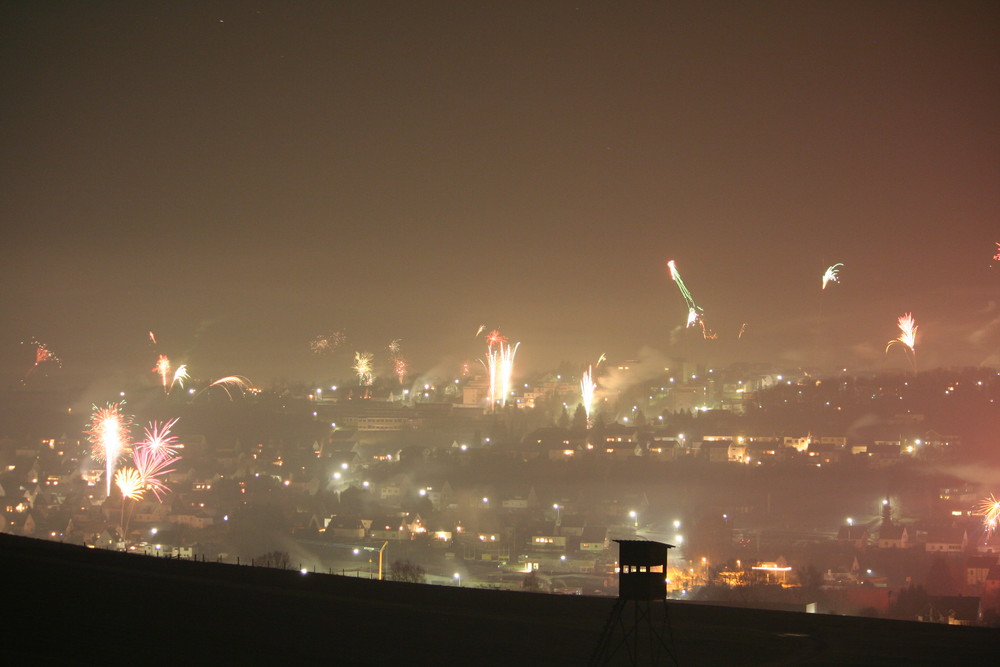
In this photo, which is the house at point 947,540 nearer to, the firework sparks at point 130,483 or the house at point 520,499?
the house at point 520,499

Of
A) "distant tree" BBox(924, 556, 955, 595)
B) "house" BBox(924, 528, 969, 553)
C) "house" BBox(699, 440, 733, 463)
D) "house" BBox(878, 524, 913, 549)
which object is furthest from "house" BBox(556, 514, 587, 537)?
"house" BBox(699, 440, 733, 463)

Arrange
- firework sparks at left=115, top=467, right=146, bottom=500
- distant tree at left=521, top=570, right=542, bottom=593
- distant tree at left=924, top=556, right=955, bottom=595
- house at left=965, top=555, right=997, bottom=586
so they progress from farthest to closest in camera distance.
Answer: firework sparks at left=115, top=467, right=146, bottom=500 < house at left=965, top=555, right=997, bottom=586 < distant tree at left=924, top=556, right=955, bottom=595 < distant tree at left=521, top=570, right=542, bottom=593

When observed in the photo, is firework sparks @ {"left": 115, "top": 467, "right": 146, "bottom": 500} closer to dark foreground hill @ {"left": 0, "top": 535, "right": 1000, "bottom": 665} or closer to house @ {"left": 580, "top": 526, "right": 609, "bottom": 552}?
house @ {"left": 580, "top": 526, "right": 609, "bottom": 552}

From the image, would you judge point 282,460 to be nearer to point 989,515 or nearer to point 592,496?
point 592,496

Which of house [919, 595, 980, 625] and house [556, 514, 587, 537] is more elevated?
house [556, 514, 587, 537]

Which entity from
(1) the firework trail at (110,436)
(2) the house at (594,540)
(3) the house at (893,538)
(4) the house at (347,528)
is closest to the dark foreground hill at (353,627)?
(2) the house at (594,540)

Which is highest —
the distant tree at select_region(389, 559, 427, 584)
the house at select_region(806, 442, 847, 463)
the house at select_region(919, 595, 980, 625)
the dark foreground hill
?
the house at select_region(806, 442, 847, 463)
